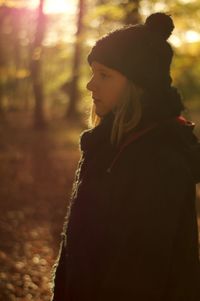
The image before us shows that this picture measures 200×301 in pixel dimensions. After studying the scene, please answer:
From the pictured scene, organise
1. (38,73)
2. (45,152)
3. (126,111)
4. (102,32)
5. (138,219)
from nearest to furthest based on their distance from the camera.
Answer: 1. (138,219)
2. (126,111)
3. (102,32)
4. (45,152)
5. (38,73)

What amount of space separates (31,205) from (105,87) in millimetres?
7030

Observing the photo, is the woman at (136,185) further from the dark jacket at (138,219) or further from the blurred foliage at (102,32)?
the blurred foliage at (102,32)

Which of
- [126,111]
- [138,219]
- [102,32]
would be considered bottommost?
[138,219]

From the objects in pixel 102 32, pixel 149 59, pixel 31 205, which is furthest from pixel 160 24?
pixel 102 32

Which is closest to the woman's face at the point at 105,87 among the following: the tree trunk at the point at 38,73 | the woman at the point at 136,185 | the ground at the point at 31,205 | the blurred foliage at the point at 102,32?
the woman at the point at 136,185

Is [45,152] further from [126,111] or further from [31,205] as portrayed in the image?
[126,111]

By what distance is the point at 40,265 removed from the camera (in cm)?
624

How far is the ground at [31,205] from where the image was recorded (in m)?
5.80

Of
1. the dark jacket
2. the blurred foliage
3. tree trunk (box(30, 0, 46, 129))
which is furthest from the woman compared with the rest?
tree trunk (box(30, 0, 46, 129))

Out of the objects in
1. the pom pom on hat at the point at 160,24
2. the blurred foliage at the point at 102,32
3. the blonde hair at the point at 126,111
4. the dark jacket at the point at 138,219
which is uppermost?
the blurred foliage at the point at 102,32

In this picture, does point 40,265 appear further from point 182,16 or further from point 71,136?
point 71,136

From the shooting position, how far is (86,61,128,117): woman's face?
2.18m

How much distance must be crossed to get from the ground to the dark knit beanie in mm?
4018

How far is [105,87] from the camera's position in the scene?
7.27 feet
